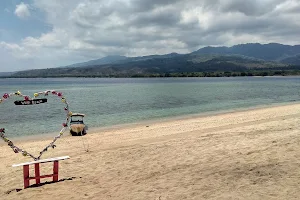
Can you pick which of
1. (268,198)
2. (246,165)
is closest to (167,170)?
(246,165)

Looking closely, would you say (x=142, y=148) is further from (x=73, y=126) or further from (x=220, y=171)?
(x=73, y=126)

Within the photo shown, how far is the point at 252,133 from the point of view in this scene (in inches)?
656

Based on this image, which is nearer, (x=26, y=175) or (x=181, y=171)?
(x=26, y=175)

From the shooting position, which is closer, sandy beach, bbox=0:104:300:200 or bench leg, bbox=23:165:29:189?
sandy beach, bbox=0:104:300:200

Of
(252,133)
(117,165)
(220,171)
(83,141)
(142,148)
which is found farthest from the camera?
(83,141)

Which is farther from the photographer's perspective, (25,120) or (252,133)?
(25,120)

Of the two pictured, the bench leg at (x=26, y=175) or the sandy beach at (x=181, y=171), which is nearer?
the sandy beach at (x=181, y=171)

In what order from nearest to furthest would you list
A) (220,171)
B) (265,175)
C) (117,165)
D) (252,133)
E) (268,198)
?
1. (268,198)
2. (265,175)
3. (220,171)
4. (117,165)
5. (252,133)

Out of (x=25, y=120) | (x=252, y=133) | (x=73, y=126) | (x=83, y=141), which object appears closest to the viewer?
(x=252, y=133)

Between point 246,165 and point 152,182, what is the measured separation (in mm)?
3475

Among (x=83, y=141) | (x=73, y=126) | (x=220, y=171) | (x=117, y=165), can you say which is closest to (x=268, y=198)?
(x=220, y=171)

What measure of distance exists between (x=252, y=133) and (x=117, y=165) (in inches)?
326

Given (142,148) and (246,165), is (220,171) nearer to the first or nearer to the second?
(246,165)

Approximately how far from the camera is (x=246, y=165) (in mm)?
10719
